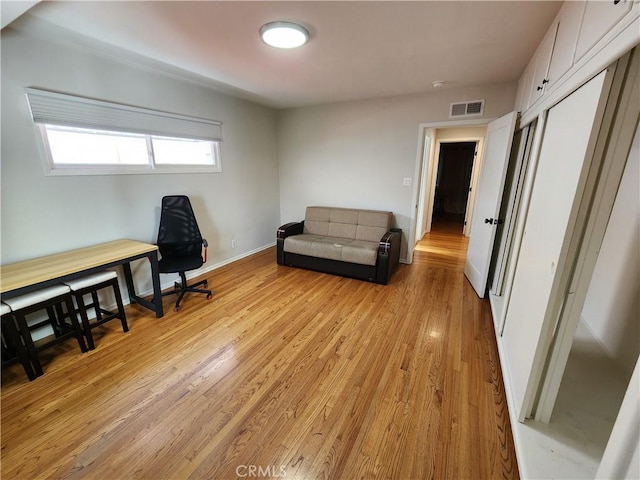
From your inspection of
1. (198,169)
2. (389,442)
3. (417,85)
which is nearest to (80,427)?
(389,442)

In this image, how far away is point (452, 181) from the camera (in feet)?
28.0

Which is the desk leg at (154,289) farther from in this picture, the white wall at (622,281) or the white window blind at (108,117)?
the white wall at (622,281)

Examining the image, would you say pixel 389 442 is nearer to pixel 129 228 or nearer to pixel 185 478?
pixel 185 478

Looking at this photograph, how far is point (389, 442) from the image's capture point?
143cm

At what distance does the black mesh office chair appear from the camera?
291cm

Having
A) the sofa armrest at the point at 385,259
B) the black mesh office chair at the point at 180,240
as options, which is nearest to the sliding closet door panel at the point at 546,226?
the sofa armrest at the point at 385,259

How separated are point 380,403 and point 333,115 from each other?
391 cm

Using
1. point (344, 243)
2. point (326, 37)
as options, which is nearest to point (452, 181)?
point (344, 243)

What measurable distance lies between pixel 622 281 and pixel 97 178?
179 inches

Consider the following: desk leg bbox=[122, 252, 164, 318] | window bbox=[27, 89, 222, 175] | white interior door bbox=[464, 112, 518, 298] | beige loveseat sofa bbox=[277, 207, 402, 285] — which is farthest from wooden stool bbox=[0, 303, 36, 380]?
white interior door bbox=[464, 112, 518, 298]

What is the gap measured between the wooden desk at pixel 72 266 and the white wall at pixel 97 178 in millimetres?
172

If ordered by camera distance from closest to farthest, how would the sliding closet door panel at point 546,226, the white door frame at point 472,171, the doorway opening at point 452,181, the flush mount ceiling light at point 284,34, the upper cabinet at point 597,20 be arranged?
the upper cabinet at point 597,20 → the sliding closet door panel at point 546,226 → the flush mount ceiling light at point 284,34 → the white door frame at point 472,171 → the doorway opening at point 452,181

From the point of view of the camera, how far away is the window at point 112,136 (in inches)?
85.6

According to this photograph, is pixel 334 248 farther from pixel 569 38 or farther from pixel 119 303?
pixel 569 38
